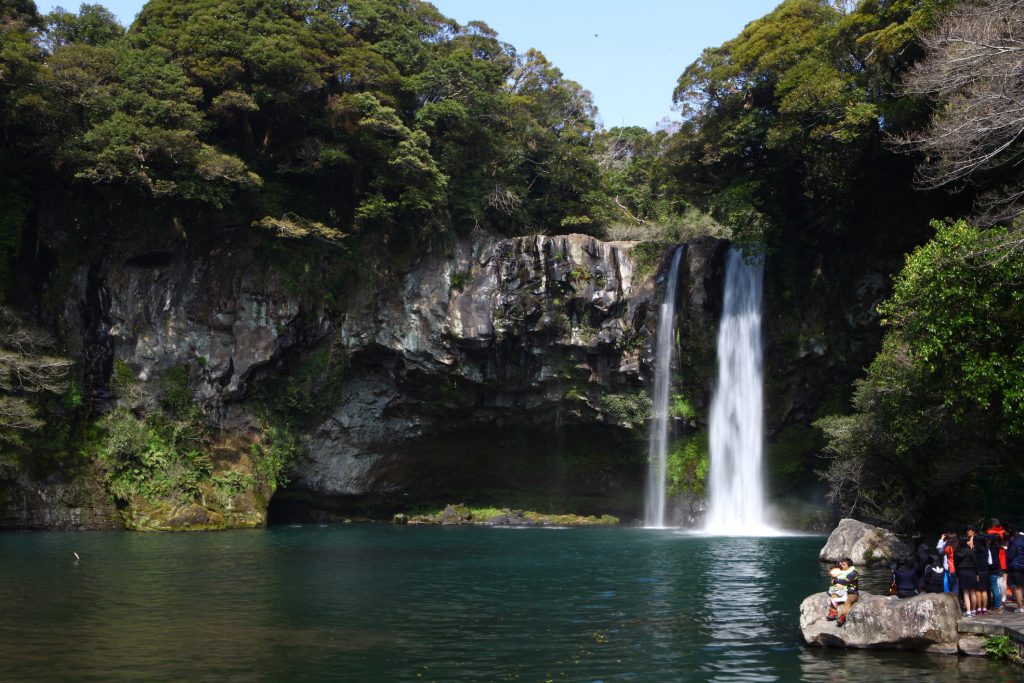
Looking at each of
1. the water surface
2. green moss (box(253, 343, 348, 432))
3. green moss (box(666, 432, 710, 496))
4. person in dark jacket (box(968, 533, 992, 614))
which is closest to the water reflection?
the water surface

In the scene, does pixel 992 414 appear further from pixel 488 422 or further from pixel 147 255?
pixel 147 255

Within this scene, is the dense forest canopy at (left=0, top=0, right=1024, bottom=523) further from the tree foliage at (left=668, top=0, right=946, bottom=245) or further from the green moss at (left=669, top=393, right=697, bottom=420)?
the green moss at (left=669, top=393, right=697, bottom=420)

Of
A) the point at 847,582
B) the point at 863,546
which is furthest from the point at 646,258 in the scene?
the point at 847,582

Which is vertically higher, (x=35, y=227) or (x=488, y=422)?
(x=35, y=227)

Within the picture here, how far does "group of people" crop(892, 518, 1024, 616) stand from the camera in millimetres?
13422

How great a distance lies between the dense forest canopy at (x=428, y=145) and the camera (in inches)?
1118

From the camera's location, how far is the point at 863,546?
22.1 metres

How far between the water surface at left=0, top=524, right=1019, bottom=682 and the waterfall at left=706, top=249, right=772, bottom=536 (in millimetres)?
8602

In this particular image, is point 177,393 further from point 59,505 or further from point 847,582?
point 847,582

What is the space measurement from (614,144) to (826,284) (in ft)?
88.1

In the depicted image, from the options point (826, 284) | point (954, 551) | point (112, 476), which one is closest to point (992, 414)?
point (954, 551)

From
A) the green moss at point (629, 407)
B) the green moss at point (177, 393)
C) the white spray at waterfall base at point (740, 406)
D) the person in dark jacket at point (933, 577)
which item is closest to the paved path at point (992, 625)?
the person in dark jacket at point (933, 577)

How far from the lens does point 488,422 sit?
38656 millimetres

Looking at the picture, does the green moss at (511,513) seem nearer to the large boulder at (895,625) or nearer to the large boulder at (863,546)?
the large boulder at (863,546)
